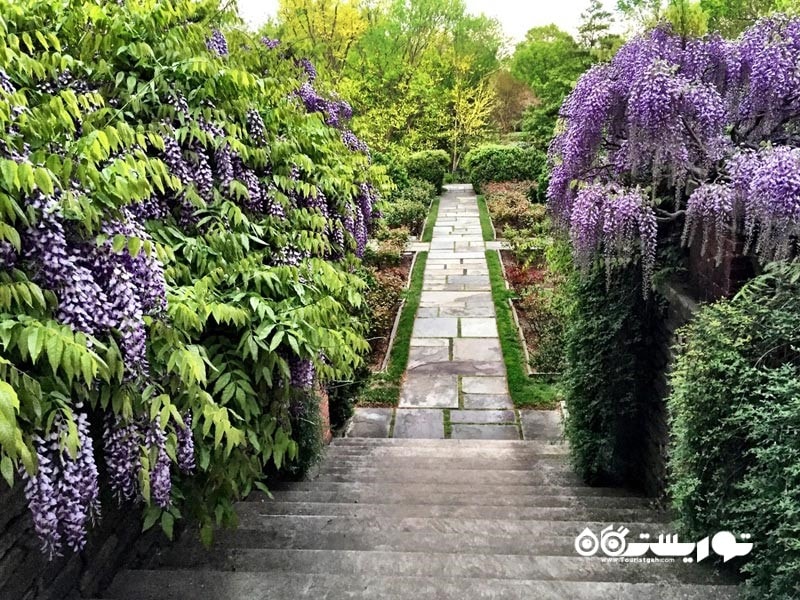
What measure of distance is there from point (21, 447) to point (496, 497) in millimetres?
3088

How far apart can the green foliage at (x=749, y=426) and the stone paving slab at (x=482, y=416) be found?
3.25 meters

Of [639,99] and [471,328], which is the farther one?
[471,328]

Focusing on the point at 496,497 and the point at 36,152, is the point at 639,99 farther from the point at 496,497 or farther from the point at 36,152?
the point at 36,152

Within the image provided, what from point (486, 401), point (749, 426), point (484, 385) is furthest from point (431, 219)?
point (749, 426)

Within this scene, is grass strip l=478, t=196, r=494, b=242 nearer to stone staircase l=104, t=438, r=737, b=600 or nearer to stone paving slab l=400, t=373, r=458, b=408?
stone paving slab l=400, t=373, r=458, b=408

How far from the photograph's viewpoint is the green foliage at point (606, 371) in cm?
385

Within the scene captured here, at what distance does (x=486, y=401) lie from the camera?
6492mm

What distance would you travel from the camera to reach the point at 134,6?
9.70 feet

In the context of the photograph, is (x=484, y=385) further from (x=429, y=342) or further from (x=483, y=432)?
(x=429, y=342)

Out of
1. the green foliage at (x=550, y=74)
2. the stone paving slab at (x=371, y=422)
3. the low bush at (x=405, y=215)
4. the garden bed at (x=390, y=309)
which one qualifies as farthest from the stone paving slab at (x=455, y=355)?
the green foliage at (x=550, y=74)

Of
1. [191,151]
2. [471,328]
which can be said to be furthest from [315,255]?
[471,328]

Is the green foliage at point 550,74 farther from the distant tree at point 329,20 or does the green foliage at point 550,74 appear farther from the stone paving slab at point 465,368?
the stone paving slab at point 465,368

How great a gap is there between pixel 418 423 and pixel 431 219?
35.1 ft

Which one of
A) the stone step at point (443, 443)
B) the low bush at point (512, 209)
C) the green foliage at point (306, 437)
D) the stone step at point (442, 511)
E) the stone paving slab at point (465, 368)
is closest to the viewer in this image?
the stone step at point (442, 511)
